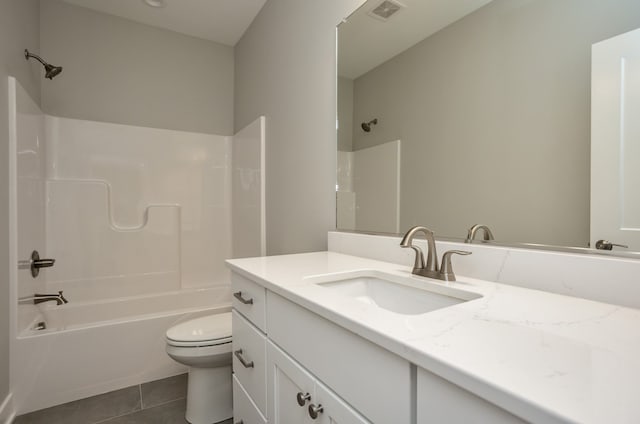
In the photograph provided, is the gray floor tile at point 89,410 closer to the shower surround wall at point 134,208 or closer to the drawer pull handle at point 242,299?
the shower surround wall at point 134,208

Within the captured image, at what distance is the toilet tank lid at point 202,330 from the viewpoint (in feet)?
5.03

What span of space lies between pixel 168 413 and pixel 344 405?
151cm

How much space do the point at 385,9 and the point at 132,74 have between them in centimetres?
219

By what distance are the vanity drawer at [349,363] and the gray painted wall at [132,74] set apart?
2453 mm

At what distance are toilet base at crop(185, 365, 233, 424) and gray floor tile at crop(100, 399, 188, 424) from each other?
0.24 feet

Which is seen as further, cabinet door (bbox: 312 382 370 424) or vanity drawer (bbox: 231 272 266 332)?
vanity drawer (bbox: 231 272 266 332)

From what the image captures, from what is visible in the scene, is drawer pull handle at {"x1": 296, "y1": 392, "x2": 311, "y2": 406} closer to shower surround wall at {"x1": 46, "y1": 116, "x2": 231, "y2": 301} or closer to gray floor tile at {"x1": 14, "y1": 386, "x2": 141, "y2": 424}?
gray floor tile at {"x1": 14, "y1": 386, "x2": 141, "y2": 424}

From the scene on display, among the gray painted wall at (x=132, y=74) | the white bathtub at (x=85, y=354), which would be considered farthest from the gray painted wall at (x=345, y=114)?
the gray painted wall at (x=132, y=74)

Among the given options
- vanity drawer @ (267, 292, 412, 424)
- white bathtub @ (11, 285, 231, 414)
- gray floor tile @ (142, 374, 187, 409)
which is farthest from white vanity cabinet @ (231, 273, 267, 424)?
white bathtub @ (11, 285, 231, 414)

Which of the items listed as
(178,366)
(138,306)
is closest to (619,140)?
(178,366)

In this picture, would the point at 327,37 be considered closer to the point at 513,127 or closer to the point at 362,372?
the point at 513,127

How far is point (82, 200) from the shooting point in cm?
234

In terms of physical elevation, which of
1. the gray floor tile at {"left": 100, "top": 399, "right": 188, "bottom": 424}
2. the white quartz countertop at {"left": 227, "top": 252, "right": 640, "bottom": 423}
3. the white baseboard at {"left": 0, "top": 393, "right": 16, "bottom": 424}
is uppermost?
the white quartz countertop at {"left": 227, "top": 252, "right": 640, "bottom": 423}

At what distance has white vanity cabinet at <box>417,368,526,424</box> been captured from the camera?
0.39 meters
